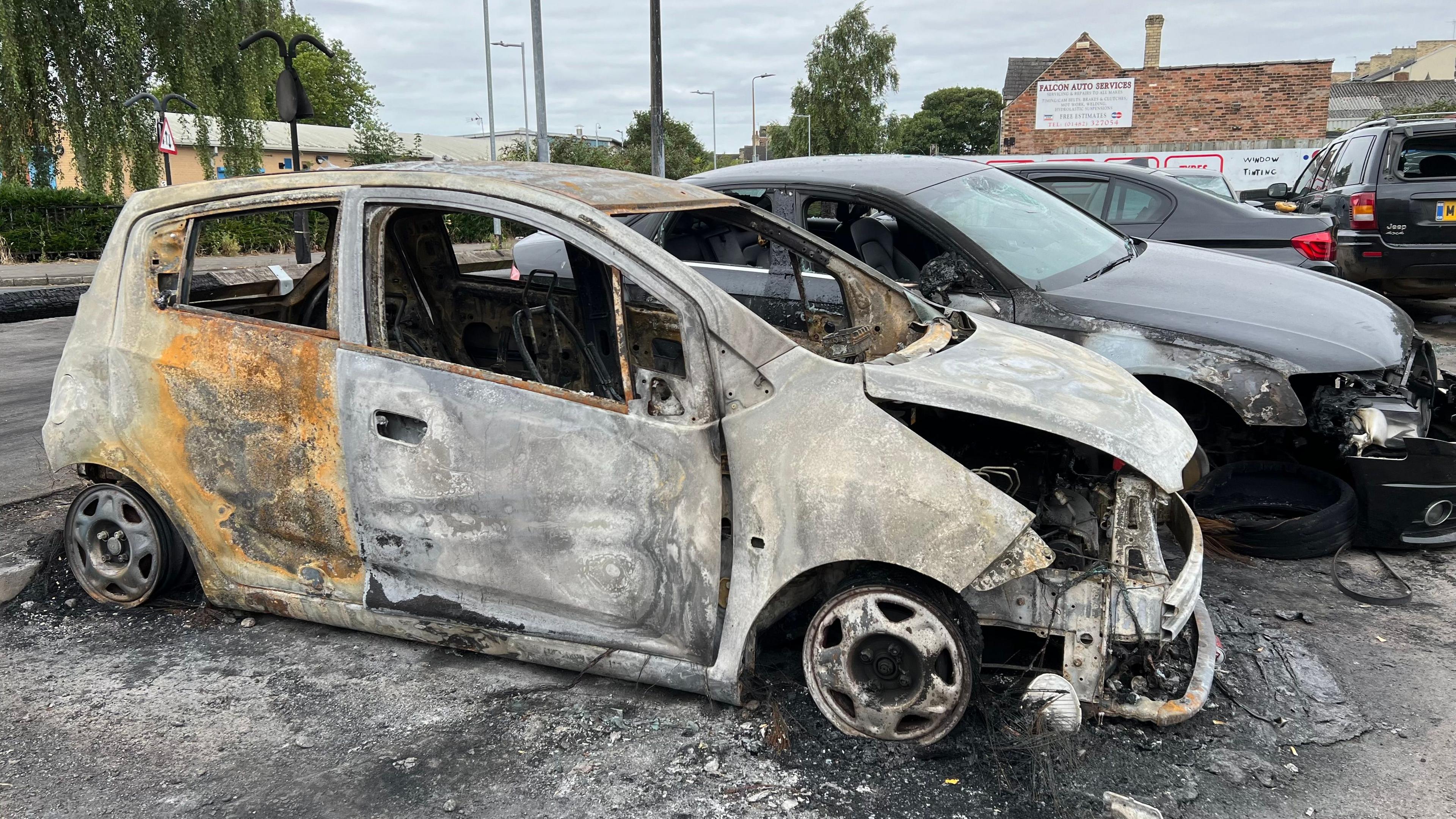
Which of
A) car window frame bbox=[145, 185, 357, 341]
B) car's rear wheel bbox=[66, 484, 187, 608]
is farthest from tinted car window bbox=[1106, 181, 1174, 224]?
car's rear wheel bbox=[66, 484, 187, 608]

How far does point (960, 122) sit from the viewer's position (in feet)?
254

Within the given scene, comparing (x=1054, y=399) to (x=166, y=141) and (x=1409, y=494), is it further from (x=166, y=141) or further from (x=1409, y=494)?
(x=166, y=141)

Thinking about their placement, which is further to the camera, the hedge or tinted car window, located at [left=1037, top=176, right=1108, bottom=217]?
the hedge

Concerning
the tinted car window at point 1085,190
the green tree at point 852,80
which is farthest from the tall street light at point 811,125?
the tinted car window at point 1085,190

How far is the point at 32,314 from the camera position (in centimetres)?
1247

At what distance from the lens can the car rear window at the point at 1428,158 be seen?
29.2ft

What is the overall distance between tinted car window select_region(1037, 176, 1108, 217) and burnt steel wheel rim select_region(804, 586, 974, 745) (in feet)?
18.6

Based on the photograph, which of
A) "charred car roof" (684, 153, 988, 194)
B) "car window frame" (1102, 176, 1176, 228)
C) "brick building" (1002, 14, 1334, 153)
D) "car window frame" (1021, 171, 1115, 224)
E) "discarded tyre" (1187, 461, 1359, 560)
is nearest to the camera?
"discarded tyre" (1187, 461, 1359, 560)

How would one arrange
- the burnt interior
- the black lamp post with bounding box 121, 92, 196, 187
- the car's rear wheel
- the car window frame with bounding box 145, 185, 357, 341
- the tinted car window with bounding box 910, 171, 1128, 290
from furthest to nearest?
the black lamp post with bounding box 121, 92, 196, 187
the tinted car window with bounding box 910, 171, 1128, 290
the burnt interior
the car's rear wheel
the car window frame with bounding box 145, 185, 357, 341

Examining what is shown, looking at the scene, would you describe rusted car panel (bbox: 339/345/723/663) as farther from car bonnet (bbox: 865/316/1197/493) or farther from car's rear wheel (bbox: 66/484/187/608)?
car's rear wheel (bbox: 66/484/187/608)

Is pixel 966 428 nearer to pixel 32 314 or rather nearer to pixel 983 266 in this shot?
pixel 983 266

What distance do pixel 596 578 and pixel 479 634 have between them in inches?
20.7

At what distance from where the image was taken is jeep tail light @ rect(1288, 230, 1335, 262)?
23.7 feet

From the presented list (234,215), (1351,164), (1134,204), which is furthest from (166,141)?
(1351,164)
